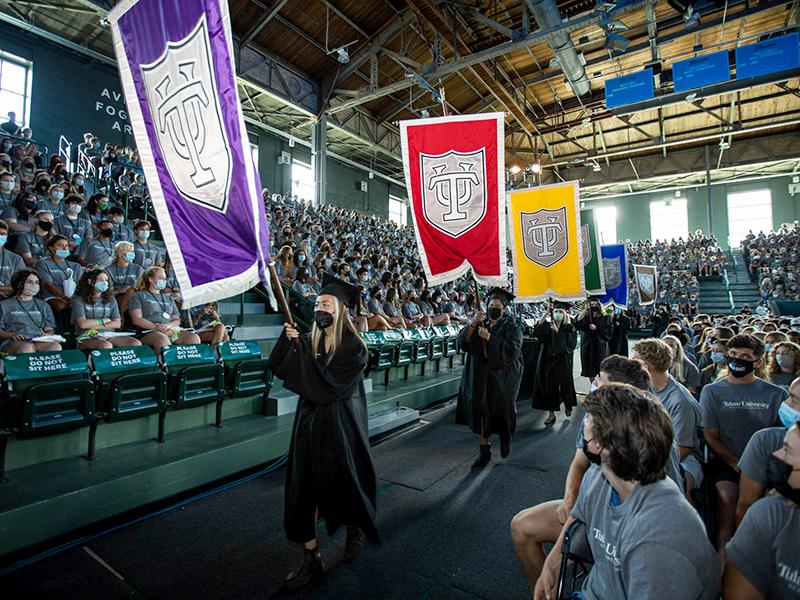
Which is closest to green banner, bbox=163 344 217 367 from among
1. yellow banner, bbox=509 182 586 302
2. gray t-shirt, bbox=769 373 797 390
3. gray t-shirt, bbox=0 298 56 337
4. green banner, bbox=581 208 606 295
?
gray t-shirt, bbox=0 298 56 337

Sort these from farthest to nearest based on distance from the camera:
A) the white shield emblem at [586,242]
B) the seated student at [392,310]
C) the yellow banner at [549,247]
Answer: the seated student at [392,310] < the white shield emblem at [586,242] < the yellow banner at [549,247]

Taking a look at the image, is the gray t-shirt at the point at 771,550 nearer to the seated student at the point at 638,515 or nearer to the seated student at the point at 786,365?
the seated student at the point at 638,515

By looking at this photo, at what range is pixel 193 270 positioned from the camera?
2.13 metres

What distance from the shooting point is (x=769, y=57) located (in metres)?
11.2

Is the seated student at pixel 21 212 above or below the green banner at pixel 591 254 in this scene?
above

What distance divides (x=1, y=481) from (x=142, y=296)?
7.91 feet

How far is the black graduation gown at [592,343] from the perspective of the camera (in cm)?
775

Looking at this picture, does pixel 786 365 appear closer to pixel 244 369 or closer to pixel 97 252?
pixel 244 369

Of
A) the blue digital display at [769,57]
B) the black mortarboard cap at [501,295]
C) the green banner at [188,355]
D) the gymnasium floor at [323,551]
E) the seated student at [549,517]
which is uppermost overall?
the blue digital display at [769,57]

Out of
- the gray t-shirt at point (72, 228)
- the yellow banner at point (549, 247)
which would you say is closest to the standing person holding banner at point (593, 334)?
the yellow banner at point (549, 247)

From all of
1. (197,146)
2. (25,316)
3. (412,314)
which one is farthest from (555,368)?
(25,316)

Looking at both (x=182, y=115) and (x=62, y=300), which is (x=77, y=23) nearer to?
(x=62, y=300)

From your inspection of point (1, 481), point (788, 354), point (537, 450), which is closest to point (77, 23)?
point (1, 481)

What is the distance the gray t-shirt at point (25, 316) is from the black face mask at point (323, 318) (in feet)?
10.3
